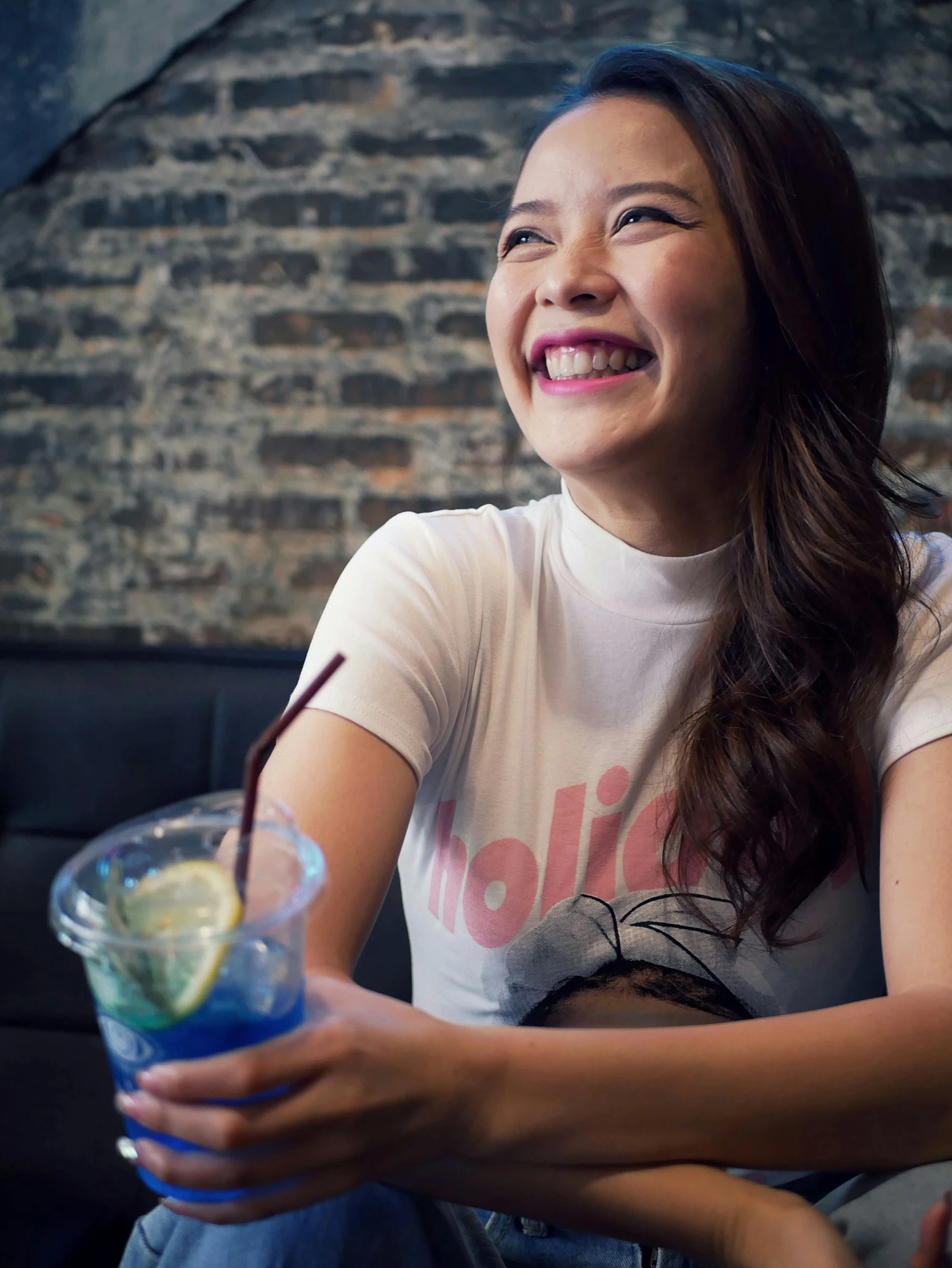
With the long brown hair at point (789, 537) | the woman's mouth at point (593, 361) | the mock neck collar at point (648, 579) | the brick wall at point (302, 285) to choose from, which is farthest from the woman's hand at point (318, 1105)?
the brick wall at point (302, 285)

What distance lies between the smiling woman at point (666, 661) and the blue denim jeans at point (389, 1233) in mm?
17

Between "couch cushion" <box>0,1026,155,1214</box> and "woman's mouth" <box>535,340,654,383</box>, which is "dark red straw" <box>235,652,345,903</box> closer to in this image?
"woman's mouth" <box>535,340,654,383</box>

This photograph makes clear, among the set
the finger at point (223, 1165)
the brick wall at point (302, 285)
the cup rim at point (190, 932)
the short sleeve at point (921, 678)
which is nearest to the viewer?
the cup rim at point (190, 932)

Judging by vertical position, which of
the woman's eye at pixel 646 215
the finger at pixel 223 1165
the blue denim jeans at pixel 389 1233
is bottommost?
the blue denim jeans at pixel 389 1233

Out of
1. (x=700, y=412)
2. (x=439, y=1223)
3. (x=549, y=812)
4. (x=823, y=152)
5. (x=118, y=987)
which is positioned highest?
(x=823, y=152)

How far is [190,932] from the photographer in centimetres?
57

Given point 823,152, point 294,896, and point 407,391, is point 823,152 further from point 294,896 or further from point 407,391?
point 294,896

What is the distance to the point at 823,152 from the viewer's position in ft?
3.86

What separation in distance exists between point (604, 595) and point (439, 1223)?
65cm

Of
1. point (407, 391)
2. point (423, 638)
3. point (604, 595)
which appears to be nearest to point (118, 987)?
point (423, 638)

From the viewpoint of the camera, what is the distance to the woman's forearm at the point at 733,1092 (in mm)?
803

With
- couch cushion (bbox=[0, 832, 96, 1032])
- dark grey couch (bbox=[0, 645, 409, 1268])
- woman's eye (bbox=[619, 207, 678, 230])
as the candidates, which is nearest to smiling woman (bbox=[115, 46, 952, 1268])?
woman's eye (bbox=[619, 207, 678, 230])

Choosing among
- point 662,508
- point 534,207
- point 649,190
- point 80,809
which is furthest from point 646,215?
point 80,809

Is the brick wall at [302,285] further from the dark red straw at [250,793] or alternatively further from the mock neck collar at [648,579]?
the dark red straw at [250,793]
